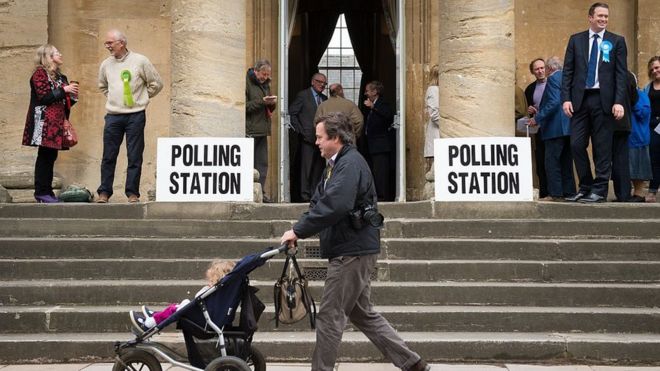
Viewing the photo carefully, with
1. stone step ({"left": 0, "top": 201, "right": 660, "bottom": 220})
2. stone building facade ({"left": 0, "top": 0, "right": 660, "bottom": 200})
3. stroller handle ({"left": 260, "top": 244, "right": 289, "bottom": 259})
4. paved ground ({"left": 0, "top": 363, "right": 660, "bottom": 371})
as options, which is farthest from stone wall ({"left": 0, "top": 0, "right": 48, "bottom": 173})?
stroller handle ({"left": 260, "top": 244, "right": 289, "bottom": 259})

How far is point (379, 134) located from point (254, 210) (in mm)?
4198

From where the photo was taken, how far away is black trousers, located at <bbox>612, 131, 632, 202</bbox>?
10.5 m

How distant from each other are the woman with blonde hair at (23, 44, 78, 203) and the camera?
5.46m

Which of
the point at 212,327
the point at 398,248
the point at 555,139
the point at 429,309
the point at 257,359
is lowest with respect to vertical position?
the point at 257,359

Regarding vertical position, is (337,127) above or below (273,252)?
above

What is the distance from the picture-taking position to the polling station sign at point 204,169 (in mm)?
10016

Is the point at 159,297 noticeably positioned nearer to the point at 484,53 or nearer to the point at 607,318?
the point at 607,318

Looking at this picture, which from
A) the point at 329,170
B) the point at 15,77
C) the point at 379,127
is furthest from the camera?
the point at 379,127

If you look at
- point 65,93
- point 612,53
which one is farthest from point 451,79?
point 65,93

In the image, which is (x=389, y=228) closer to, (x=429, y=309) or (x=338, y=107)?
(x=429, y=309)

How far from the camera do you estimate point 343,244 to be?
6.30 m

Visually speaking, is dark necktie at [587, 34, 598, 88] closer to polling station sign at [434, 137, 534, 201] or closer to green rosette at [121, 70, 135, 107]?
polling station sign at [434, 137, 534, 201]

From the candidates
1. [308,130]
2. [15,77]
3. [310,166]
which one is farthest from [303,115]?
[15,77]

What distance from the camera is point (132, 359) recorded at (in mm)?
6273
